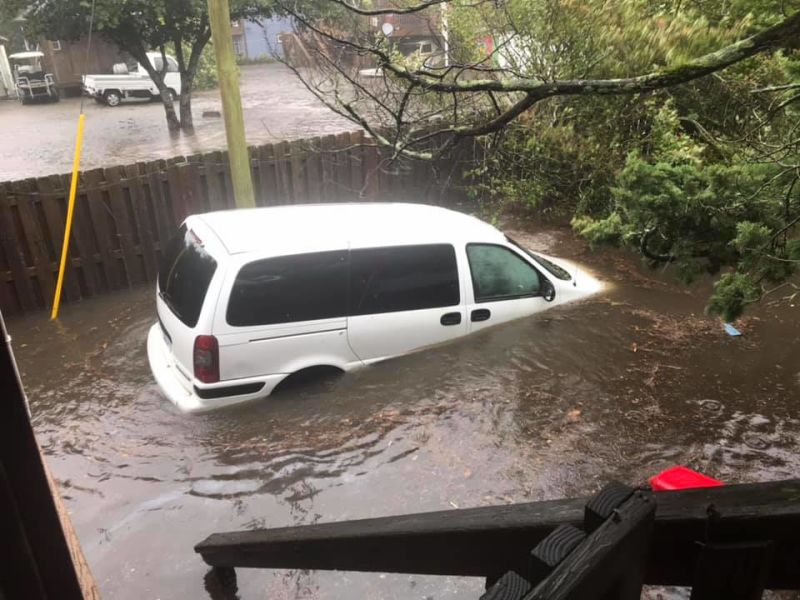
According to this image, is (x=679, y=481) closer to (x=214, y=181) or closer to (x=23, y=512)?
(x=23, y=512)

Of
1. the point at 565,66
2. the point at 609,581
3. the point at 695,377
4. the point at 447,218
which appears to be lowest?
the point at 695,377

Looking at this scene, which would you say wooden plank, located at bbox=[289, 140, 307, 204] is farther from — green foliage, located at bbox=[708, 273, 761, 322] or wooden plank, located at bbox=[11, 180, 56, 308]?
green foliage, located at bbox=[708, 273, 761, 322]

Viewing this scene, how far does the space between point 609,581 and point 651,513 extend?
0.15m

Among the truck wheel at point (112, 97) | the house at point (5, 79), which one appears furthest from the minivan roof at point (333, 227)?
the house at point (5, 79)

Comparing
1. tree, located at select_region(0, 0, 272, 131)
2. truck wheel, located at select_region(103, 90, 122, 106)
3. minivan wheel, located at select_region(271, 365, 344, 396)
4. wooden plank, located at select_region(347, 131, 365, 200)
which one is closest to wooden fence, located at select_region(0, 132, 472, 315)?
wooden plank, located at select_region(347, 131, 365, 200)

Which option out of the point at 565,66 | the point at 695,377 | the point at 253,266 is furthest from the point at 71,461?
the point at 565,66

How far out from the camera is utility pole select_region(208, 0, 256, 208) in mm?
6652

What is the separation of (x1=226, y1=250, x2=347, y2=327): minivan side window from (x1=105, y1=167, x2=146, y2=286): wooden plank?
13.7ft

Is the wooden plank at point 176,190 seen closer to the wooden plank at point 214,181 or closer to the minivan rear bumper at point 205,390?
the wooden plank at point 214,181

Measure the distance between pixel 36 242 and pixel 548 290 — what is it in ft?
20.1

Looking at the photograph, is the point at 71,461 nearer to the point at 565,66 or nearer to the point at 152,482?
the point at 152,482

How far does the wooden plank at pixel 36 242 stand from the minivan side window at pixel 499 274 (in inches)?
211

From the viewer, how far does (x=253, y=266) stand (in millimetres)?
5031

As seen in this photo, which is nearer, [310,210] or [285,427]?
[285,427]
